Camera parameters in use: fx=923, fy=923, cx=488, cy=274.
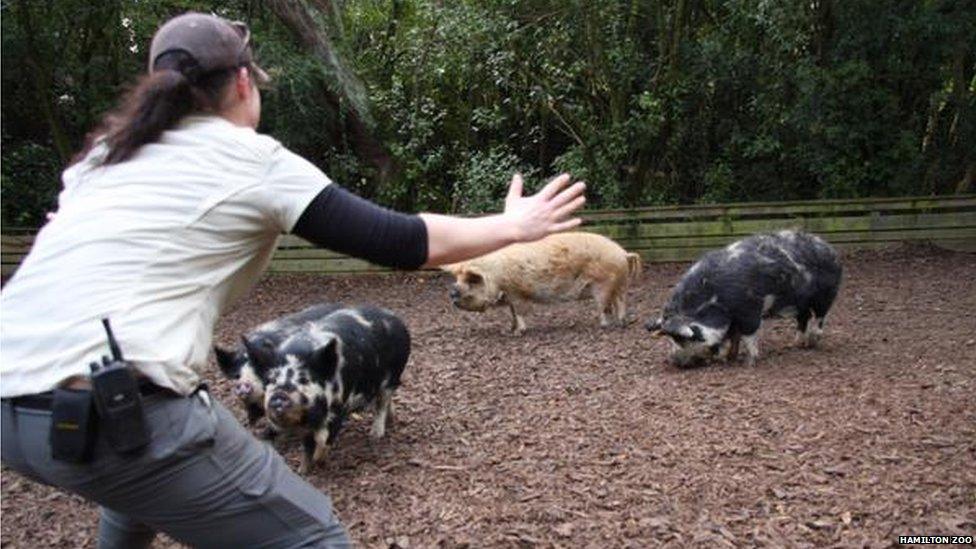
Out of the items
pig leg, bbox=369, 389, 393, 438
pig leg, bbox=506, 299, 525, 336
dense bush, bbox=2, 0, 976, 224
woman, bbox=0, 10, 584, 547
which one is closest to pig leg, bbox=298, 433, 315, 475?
pig leg, bbox=369, 389, 393, 438

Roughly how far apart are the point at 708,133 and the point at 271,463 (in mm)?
13297

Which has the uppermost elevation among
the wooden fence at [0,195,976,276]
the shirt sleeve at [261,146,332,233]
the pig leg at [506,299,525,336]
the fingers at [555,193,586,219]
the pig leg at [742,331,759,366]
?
the shirt sleeve at [261,146,332,233]

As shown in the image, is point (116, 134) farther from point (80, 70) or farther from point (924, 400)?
point (80, 70)

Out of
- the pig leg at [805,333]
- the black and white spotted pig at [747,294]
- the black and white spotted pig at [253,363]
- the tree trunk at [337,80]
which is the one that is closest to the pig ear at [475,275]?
the black and white spotted pig at [747,294]

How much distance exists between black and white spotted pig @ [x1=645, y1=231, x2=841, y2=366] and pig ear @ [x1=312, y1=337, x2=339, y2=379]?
3122 millimetres


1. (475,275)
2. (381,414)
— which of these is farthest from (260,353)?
(475,275)

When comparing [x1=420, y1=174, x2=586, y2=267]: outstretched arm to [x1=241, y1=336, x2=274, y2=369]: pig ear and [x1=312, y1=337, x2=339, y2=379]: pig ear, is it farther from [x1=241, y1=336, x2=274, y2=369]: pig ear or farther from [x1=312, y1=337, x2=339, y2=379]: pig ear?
[x1=241, y1=336, x2=274, y2=369]: pig ear

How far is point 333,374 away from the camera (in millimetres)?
4840

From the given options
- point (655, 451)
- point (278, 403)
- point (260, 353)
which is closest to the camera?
point (278, 403)

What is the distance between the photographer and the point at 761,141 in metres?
13.5

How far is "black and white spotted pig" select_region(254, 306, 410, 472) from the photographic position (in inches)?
183

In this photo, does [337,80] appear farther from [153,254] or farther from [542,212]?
[153,254]

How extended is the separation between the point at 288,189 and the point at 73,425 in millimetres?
716

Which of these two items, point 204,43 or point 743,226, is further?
point 743,226
